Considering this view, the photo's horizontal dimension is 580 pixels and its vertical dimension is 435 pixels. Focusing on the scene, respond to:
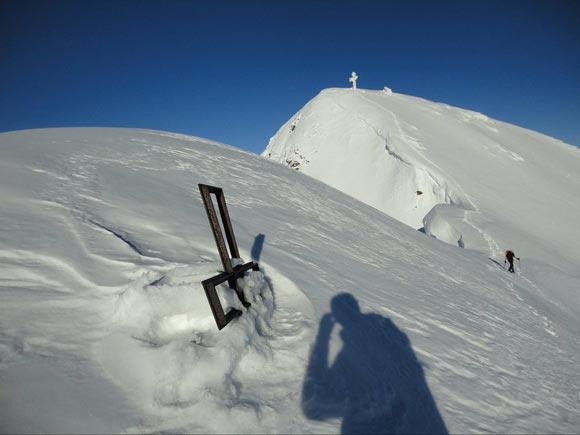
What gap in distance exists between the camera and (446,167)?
2794 cm

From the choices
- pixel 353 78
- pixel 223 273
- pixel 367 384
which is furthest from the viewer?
pixel 353 78

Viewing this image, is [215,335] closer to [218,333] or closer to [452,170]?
[218,333]

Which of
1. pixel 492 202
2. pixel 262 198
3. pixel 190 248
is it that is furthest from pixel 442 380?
pixel 492 202

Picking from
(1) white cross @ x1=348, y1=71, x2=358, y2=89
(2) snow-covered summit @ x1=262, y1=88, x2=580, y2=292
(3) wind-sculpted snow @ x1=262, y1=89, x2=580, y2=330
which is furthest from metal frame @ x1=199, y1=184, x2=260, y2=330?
(1) white cross @ x1=348, y1=71, x2=358, y2=89

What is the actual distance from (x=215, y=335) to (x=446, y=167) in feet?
96.7

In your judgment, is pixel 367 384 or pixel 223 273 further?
pixel 223 273

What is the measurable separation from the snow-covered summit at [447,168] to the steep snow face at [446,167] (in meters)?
0.10

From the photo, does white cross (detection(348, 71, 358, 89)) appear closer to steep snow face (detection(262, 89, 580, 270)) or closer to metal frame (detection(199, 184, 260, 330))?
steep snow face (detection(262, 89, 580, 270))

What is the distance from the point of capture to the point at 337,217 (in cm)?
982

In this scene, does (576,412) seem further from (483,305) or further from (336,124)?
(336,124)

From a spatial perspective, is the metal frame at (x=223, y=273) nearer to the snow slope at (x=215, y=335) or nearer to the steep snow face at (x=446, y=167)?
the snow slope at (x=215, y=335)

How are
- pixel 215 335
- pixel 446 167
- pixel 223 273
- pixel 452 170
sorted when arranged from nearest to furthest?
pixel 215 335, pixel 223 273, pixel 452 170, pixel 446 167

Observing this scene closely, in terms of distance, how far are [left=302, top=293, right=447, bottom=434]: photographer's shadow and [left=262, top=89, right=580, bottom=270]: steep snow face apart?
1477cm

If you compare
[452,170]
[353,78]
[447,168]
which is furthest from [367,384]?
[353,78]
